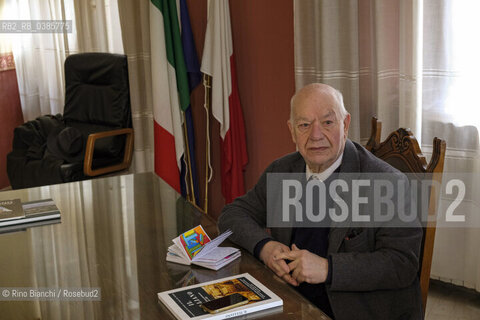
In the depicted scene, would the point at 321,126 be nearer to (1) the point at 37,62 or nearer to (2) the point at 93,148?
(2) the point at 93,148

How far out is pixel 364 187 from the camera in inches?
71.4

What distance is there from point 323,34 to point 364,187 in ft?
4.38

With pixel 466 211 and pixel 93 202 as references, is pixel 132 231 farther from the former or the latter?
pixel 466 211

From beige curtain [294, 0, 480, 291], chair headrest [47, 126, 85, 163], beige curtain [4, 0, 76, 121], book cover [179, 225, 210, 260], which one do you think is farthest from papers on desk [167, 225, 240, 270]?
beige curtain [4, 0, 76, 121]

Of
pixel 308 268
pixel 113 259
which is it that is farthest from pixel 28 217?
pixel 308 268

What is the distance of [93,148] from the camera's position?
4.25m

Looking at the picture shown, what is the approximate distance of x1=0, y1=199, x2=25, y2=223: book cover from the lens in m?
2.10

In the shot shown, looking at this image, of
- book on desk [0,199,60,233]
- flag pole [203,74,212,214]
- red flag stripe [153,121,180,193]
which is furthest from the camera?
red flag stripe [153,121,180,193]

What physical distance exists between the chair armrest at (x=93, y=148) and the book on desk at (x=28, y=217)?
6.49ft

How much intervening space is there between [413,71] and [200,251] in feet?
5.08

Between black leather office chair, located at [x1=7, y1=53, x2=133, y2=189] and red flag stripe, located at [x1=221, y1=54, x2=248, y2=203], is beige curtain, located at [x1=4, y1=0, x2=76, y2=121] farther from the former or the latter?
red flag stripe, located at [x1=221, y1=54, x2=248, y2=203]

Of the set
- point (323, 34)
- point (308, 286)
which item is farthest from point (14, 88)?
point (308, 286)

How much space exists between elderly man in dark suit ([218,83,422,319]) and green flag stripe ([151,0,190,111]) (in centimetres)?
209

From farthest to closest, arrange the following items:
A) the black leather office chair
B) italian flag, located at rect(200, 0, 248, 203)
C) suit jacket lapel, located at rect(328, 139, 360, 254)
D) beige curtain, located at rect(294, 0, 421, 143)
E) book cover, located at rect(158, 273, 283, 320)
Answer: the black leather office chair → italian flag, located at rect(200, 0, 248, 203) → beige curtain, located at rect(294, 0, 421, 143) → suit jacket lapel, located at rect(328, 139, 360, 254) → book cover, located at rect(158, 273, 283, 320)
